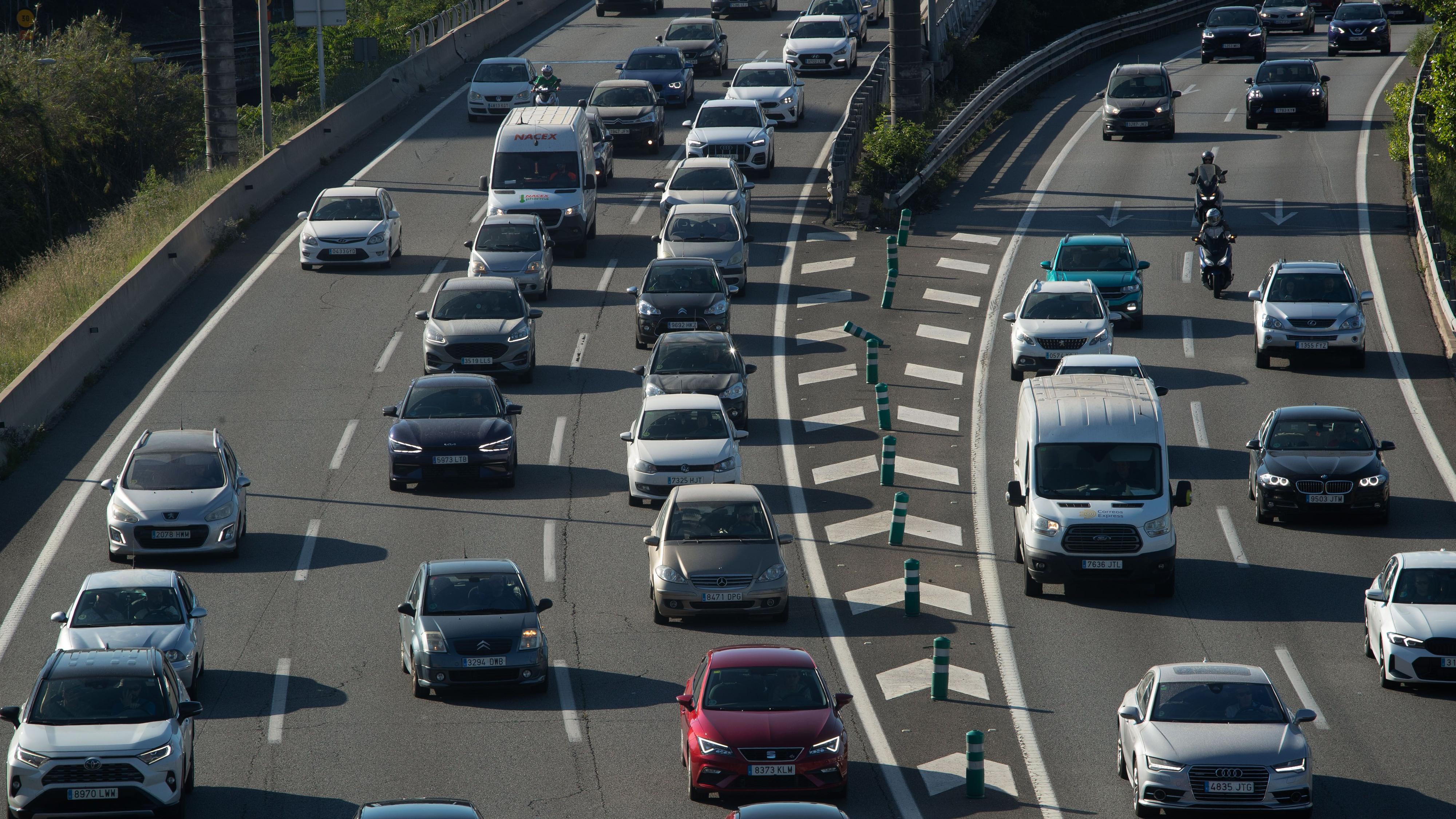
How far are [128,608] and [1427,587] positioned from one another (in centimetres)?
1411

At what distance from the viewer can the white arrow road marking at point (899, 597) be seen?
22562 millimetres

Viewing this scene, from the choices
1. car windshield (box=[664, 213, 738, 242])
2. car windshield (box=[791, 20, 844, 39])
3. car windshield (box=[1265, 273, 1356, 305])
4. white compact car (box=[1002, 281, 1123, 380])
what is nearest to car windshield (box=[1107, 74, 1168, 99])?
car windshield (box=[791, 20, 844, 39])

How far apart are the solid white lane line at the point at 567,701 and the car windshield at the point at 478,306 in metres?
12.1

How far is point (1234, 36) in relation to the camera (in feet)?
206

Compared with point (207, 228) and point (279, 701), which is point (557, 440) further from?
point (207, 228)

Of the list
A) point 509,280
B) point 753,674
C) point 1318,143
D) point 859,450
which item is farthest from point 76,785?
point 1318,143

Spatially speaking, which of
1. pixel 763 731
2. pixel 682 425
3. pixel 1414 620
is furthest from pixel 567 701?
pixel 1414 620

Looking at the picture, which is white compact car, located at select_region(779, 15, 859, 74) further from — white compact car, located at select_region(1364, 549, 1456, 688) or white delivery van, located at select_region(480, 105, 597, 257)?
white compact car, located at select_region(1364, 549, 1456, 688)

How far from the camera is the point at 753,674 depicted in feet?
55.6

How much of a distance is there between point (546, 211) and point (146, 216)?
991cm

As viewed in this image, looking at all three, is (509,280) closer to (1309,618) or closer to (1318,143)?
(1309,618)

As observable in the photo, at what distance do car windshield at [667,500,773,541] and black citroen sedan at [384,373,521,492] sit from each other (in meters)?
5.10

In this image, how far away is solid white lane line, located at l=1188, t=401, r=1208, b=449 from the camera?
29.0 meters

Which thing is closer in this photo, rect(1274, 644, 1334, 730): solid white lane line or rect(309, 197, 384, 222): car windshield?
rect(1274, 644, 1334, 730): solid white lane line
